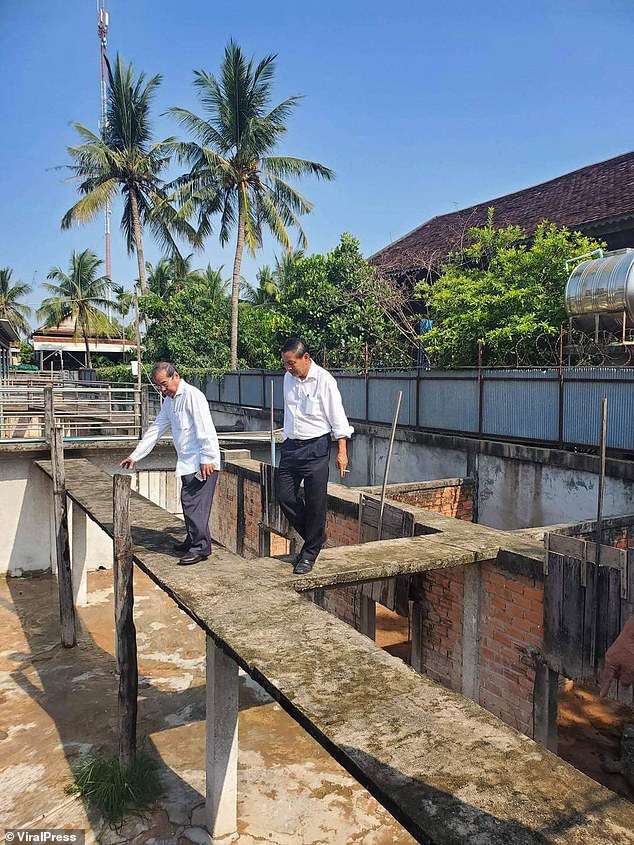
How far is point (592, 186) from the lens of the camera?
17234mm

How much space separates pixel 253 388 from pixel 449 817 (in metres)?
19.5

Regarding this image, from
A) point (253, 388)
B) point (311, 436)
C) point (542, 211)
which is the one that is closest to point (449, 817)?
point (311, 436)

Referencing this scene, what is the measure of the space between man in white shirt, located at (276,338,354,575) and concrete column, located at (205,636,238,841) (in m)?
0.88

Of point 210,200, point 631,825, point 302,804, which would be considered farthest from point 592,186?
point 631,825

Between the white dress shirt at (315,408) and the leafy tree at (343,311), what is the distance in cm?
1267

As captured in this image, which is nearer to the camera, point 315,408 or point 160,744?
point 315,408

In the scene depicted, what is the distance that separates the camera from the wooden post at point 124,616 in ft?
16.5

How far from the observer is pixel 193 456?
498cm

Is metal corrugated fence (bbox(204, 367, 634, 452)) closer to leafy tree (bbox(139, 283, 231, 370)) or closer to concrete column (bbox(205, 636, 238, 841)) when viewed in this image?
concrete column (bbox(205, 636, 238, 841))

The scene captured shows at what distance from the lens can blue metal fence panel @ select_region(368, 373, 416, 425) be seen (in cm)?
1363

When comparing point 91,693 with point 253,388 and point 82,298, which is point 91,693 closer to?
point 253,388

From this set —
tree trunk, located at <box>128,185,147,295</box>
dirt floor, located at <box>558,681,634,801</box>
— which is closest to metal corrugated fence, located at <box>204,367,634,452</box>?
dirt floor, located at <box>558,681,634,801</box>

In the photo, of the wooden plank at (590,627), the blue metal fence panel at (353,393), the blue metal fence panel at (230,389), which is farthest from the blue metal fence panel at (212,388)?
the wooden plank at (590,627)

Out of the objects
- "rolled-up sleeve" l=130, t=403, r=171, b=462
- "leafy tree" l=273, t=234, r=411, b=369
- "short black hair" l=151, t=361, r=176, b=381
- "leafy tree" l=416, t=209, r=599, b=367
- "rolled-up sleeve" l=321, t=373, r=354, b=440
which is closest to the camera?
"rolled-up sleeve" l=321, t=373, r=354, b=440
